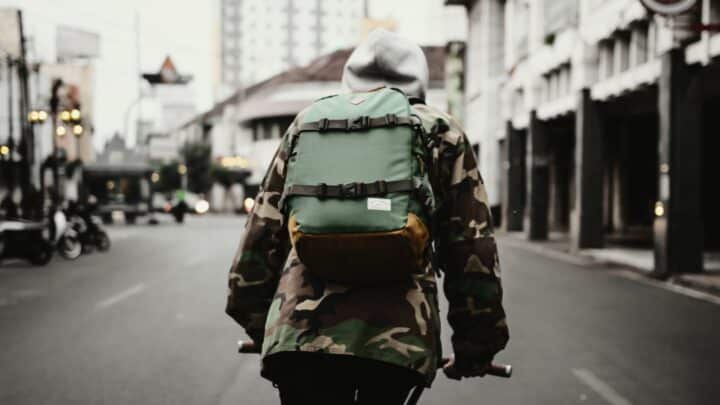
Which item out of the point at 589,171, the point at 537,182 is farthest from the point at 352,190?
the point at 537,182

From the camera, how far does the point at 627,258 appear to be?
17672 mm

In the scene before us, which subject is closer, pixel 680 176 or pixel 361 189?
pixel 361 189

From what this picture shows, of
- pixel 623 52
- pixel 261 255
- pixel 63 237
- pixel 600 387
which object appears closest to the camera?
pixel 261 255

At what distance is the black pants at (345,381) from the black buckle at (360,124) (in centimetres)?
61

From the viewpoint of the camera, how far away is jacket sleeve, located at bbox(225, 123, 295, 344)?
7.68 ft

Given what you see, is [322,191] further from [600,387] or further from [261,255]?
[600,387]

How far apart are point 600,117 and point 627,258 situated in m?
5.22

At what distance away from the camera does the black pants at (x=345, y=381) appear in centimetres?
208

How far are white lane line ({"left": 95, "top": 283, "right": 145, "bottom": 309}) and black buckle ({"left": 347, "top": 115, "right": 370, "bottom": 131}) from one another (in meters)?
8.72

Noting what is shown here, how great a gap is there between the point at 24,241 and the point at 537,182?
54.2ft

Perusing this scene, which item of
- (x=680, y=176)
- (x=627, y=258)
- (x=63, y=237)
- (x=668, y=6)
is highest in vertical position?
(x=668, y=6)

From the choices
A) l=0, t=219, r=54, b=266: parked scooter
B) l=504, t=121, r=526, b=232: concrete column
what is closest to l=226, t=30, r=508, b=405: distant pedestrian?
l=0, t=219, r=54, b=266: parked scooter

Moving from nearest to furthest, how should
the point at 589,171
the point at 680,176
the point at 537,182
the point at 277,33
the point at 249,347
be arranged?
the point at 249,347 → the point at 680,176 → the point at 589,171 → the point at 537,182 → the point at 277,33

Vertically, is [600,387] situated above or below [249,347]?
below
